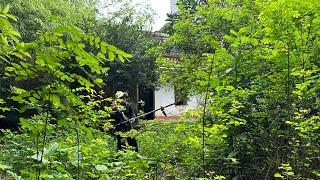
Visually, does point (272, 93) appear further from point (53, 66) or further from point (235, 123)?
point (53, 66)

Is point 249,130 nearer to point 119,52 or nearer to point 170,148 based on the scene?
point 170,148

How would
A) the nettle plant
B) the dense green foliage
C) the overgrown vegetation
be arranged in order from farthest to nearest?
the dense green foliage → the overgrown vegetation → the nettle plant

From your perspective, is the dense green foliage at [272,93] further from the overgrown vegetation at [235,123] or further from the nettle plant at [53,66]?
the nettle plant at [53,66]

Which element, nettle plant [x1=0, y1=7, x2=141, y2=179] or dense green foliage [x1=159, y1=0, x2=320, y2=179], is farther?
dense green foliage [x1=159, y1=0, x2=320, y2=179]

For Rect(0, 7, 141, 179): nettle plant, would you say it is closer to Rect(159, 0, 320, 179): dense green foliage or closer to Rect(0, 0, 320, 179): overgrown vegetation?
Rect(0, 0, 320, 179): overgrown vegetation

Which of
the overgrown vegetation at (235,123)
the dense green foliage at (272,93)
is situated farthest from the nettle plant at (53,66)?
the dense green foliage at (272,93)

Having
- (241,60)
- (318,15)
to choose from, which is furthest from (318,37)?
(241,60)

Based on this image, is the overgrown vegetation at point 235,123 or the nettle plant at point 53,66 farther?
the overgrown vegetation at point 235,123

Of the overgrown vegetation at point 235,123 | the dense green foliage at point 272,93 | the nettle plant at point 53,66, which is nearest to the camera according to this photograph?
the nettle plant at point 53,66

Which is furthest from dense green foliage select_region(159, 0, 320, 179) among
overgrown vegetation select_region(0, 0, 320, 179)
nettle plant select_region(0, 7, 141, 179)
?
nettle plant select_region(0, 7, 141, 179)

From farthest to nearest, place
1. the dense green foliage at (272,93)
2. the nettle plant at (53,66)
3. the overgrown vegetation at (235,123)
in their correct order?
1. the dense green foliage at (272,93)
2. the overgrown vegetation at (235,123)
3. the nettle plant at (53,66)

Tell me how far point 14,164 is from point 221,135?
212cm

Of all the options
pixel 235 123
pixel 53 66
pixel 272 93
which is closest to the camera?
pixel 53 66

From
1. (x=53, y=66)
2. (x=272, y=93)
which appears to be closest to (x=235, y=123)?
(x=272, y=93)
